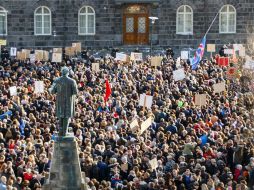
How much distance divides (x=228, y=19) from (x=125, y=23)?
5431 mm

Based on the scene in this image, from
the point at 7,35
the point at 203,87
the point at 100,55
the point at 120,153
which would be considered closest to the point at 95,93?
the point at 203,87

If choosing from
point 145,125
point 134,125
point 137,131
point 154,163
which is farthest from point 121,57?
point 154,163

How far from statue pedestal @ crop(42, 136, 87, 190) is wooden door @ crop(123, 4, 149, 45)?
34.7 m

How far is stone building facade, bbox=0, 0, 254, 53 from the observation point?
62.9 metres

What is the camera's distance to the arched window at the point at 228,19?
207ft

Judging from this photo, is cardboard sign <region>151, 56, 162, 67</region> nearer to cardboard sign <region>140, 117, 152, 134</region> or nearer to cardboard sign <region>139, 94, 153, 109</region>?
cardboard sign <region>139, 94, 153, 109</region>

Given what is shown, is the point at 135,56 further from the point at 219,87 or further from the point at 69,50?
the point at 219,87

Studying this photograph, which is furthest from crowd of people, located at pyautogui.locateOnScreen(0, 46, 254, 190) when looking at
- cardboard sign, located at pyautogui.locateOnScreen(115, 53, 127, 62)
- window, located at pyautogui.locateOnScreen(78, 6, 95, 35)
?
window, located at pyautogui.locateOnScreen(78, 6, 95, 35)

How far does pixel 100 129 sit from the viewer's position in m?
37.3

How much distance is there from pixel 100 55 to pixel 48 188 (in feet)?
103

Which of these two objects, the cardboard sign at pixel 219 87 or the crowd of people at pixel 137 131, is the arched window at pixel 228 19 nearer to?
the crowd of people at pixel 137 131

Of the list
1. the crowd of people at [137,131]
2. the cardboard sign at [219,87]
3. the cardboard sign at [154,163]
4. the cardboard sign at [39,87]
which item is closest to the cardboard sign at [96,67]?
the crowd of people at [137,131]

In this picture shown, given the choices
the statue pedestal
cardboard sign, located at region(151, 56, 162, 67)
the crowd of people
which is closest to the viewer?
the statue pedestal

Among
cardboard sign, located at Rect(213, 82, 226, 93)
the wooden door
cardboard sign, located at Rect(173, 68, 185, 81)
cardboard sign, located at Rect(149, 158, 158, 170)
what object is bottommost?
cardboard sign, located at Rect(149, 158, 158, 170)
